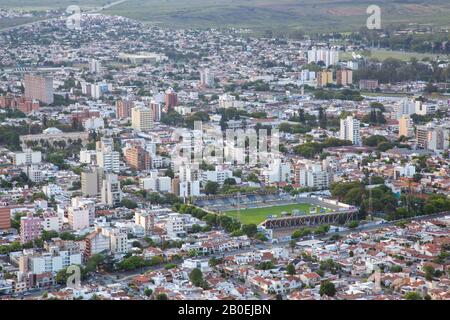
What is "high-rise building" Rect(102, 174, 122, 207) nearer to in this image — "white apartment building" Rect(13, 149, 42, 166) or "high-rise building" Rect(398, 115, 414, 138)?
"white apartment building" Rect(13, 149, 42, 166)

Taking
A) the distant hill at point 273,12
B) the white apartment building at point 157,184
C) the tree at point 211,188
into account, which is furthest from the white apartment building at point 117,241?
the distant hill at point 273,12

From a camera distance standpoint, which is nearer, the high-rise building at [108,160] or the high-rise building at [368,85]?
the high-rise building at [108,160]

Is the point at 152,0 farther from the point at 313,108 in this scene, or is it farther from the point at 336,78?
the point at 313,108

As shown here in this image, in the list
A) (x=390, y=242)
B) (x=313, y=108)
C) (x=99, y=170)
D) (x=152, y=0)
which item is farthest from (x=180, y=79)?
(x=152, y=0)

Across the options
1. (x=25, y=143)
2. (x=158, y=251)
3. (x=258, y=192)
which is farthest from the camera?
(x=25, y=143)

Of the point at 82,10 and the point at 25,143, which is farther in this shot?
the point at 82,10

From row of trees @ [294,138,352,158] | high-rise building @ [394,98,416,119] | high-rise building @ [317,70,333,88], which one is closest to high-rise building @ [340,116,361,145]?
row of trees @ [294,138,352,158]

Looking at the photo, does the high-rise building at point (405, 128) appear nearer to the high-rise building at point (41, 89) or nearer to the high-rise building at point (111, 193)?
the high-rise building at point (111, 193)
